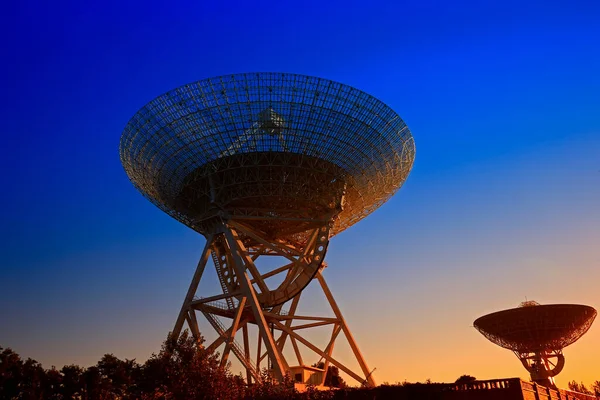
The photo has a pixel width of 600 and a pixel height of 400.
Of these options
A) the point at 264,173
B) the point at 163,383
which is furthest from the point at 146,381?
the point at 264,173

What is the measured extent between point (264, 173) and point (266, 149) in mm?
2167

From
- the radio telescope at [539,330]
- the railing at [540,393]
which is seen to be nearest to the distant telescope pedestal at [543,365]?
the radio telescope at [539,330]

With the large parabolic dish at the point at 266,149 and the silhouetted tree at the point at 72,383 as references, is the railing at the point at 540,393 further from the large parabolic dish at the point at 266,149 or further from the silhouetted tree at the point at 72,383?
the silhouetted tree at the point at 72,383

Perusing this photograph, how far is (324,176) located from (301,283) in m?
8.75

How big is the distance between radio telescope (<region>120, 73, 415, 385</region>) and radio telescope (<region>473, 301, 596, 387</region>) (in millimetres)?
30484

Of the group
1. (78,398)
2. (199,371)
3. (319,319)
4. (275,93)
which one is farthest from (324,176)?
(78,398)

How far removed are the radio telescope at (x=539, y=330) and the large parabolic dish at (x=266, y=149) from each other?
3147 cm

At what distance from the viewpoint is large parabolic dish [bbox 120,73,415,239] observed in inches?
1694

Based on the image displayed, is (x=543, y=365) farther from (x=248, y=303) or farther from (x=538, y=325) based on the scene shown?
(x=248, y=303)

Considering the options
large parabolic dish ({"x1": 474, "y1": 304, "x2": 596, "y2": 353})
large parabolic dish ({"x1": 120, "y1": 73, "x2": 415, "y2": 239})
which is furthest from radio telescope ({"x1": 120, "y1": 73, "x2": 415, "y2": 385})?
large parabolic dish ({"x1": 474, "y1": 304, "x2": 596, "y2": 353})

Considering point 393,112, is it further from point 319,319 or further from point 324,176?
point 319,319

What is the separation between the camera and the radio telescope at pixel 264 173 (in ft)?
142

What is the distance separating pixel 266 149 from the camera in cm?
4584

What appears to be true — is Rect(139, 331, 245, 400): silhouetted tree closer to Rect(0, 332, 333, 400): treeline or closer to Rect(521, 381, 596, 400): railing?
Rect(0, 332, 333, 400): treeline
